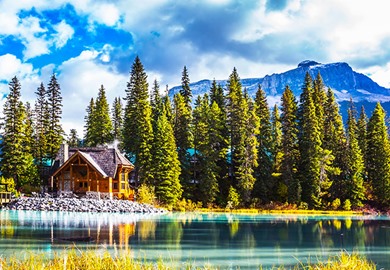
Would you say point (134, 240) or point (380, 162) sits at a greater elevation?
point (380, 162)

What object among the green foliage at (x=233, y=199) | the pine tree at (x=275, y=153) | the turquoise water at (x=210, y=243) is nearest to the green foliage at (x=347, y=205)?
the pine tree at (x=275, y=153)

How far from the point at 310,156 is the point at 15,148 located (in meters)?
30.5

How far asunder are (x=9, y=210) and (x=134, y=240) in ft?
75.3

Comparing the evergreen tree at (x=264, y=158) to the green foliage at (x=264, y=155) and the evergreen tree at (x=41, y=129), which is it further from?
the evergreen tree at (x=41, y=129)

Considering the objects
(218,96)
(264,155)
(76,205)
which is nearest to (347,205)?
(264,155)

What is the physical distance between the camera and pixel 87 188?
156ft

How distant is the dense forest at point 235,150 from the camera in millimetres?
49500

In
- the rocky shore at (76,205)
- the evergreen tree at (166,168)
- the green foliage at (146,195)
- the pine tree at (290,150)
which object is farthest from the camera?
the pine tree at (290,150)

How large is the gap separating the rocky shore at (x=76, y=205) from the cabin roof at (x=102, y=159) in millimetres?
5227

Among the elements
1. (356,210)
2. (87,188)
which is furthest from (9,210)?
(356,210)

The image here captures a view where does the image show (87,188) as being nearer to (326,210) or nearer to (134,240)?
(326,210)

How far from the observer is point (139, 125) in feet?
168

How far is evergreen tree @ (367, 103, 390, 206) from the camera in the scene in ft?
169

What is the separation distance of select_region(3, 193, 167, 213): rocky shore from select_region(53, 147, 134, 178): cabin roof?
523 cm
